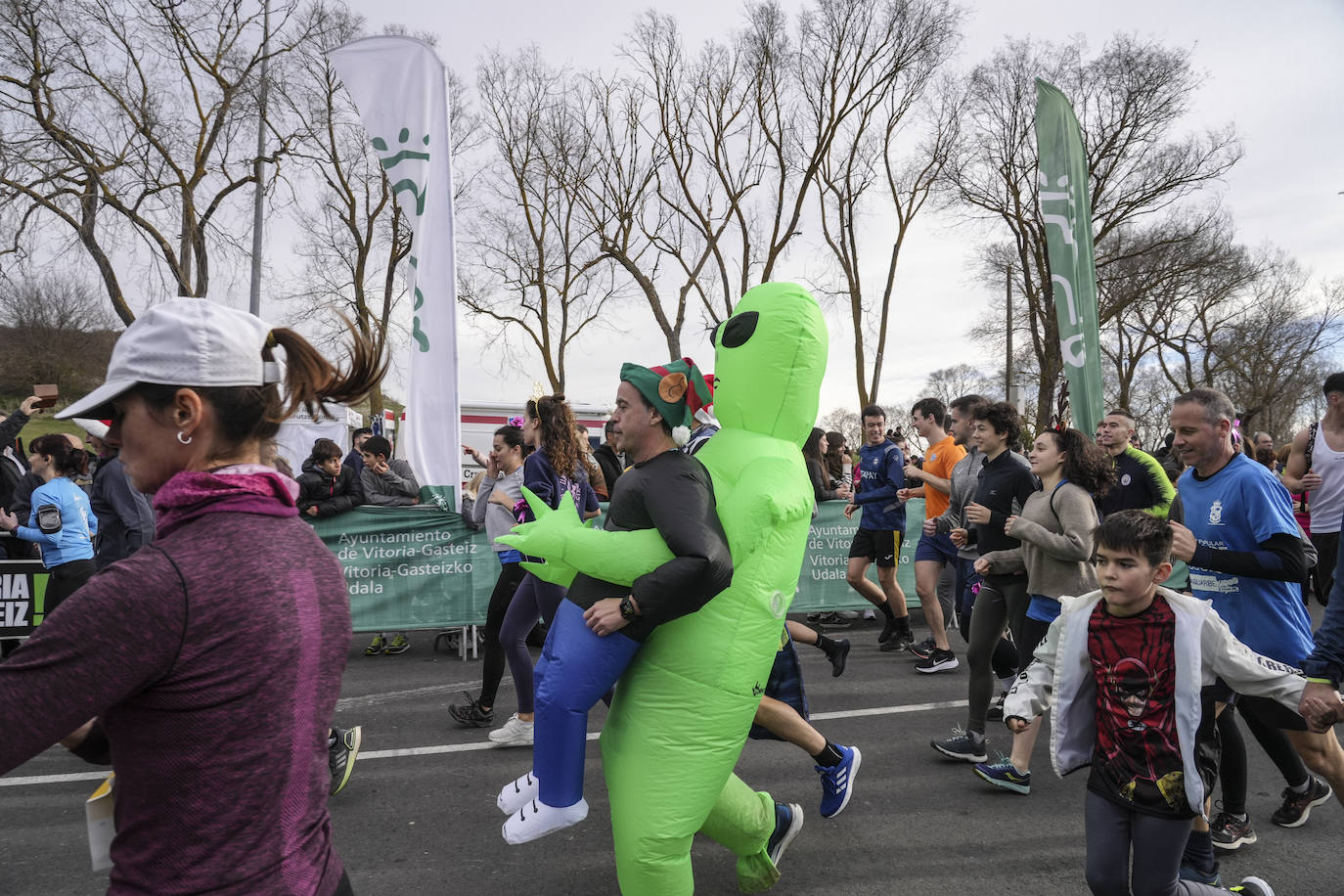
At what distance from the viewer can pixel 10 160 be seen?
16.8 m

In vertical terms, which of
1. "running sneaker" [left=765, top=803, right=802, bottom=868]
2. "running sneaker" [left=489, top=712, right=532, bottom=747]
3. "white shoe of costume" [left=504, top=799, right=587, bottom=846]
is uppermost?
"white shoe of costume" [left=504, top=799, right=587, bottom=846]

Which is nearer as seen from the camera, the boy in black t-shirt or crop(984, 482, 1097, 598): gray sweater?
the boy in black t-shirt

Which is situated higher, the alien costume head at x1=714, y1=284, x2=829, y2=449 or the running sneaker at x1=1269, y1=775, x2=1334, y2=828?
the alien costume head at x1=714, y1=284, x2=829, y2=449

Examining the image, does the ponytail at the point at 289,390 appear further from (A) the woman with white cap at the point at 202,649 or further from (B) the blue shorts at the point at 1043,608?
(B) the blue shorts at the point at 1043,608

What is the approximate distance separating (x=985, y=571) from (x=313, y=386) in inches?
153

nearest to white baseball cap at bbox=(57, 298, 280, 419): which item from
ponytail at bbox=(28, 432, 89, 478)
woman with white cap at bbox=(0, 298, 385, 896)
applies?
woman with white cap at bbox=(0, 298, 385, 896)

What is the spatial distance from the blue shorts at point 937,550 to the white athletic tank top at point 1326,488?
271 cm

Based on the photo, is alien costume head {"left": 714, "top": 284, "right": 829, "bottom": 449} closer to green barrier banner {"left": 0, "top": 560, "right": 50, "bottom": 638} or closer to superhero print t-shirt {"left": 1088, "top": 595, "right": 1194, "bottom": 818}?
superhero print t-shirt {"left": 1088, "top": 595, "right": 1194, "bottom": 818}

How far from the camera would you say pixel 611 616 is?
261 centimetres

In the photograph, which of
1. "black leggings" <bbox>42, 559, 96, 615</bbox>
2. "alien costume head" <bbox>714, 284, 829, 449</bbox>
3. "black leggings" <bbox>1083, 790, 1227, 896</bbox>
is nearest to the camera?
"black leggings" <bbox>1083, 790, 1227, 896</bbox>

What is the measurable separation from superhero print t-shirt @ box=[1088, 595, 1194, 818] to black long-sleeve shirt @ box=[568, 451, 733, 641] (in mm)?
1197

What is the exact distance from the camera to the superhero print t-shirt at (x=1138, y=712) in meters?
2.51

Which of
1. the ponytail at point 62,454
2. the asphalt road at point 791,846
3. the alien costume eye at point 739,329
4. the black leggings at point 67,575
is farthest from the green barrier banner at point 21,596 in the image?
the alien costume eye at point 739,329

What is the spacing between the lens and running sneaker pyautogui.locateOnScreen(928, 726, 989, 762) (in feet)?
15.1
